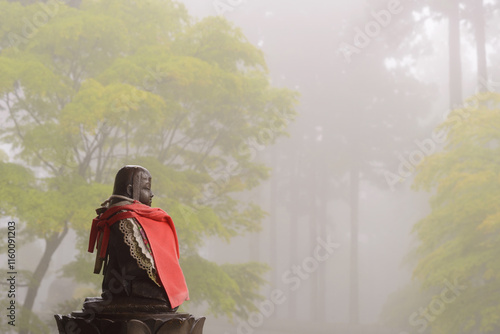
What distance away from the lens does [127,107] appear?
1039 centimetres

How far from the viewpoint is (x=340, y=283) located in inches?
1575

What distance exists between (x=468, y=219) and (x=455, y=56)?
27.9 feet

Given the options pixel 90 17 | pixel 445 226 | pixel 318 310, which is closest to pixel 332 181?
pixel 318 310

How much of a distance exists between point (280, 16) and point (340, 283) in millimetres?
20668

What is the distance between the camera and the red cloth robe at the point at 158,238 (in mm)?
3381

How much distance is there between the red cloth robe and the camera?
3.38 meters

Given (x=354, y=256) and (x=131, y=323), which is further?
(x=354, y=256)

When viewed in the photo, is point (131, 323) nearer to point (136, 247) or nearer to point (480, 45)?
point (136, 247)

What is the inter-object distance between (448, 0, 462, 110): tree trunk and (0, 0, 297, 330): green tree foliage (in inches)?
269

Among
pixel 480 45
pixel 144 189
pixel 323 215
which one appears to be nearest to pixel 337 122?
pixel 323 215

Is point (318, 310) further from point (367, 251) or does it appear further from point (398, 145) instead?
point (367, 251)

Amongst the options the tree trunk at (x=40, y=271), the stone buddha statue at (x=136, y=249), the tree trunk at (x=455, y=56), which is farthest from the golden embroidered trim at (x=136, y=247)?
the tree trunk at (x=455, y=56)

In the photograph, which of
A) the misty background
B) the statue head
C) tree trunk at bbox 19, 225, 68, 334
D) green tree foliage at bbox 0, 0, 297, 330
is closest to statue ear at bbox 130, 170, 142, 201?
the statue head

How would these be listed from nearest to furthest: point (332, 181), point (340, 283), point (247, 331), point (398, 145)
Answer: point (247, 331)
point (398, 145)
point (332, 181)
point (340, 283)
